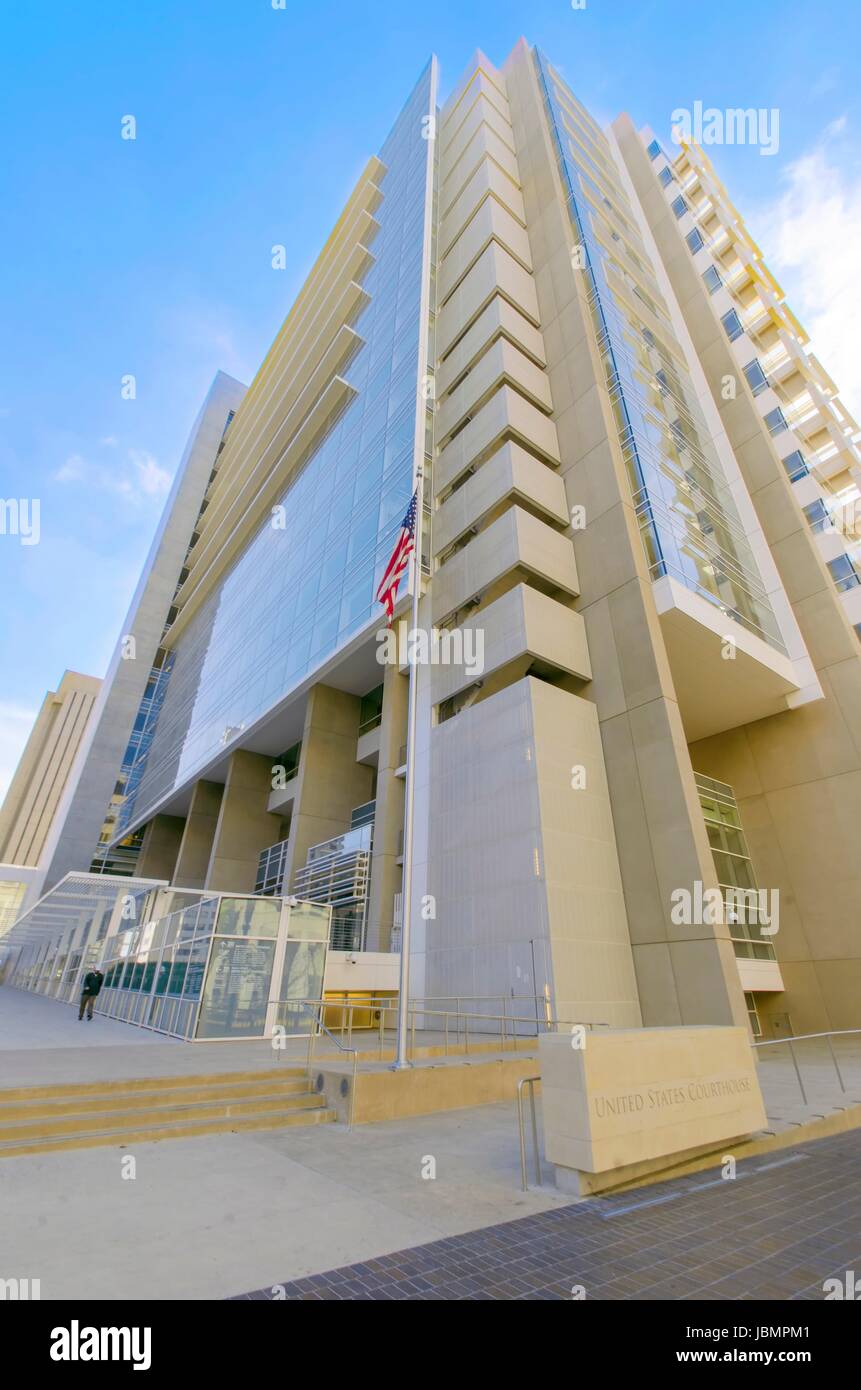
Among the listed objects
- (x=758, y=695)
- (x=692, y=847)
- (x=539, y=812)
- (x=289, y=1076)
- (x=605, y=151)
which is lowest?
(x=289, y=1076)

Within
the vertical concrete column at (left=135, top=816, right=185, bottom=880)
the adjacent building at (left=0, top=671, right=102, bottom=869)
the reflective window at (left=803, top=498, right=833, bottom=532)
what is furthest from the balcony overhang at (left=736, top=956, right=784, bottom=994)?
the adjacent building at (left=0, top=671, right=102, bottom=869)

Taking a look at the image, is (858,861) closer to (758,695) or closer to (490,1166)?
→ (758,695)

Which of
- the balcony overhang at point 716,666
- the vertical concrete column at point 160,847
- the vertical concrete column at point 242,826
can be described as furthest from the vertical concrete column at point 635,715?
the vertical concrete column at point 160,847

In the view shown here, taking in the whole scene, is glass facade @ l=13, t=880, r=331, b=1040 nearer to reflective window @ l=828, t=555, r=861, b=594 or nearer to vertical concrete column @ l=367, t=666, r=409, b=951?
vertical concrete column @ l=367, t=666, r=409, b=951

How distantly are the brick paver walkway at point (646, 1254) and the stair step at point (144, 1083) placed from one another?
5.30 metres

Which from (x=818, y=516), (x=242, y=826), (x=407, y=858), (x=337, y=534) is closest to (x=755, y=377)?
(x=818, y=516)

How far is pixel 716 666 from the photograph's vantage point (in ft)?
68.0

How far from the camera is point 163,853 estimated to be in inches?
1783

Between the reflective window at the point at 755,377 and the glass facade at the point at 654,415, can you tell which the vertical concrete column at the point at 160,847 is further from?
the reflective window at the point at 755,377

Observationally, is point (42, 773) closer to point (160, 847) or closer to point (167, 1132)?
point (160, 847)

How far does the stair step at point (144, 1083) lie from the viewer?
7105 mm
